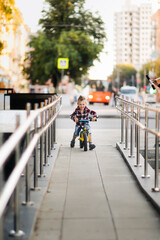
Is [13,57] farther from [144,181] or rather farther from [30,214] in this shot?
[30,214]

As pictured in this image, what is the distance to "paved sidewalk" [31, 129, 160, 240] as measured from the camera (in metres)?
4.64

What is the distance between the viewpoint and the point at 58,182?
23.5 ft

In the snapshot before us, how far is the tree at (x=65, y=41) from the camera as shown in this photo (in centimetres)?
4747

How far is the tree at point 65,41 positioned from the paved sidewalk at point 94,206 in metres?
39.1

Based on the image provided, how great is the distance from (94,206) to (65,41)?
4268cm

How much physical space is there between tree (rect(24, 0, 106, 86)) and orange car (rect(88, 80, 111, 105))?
86.6 inches

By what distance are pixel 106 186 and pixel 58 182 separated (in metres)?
0.74

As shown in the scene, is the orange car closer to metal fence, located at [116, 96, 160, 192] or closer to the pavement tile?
metal fence, located at [116, 96, 160, 192]

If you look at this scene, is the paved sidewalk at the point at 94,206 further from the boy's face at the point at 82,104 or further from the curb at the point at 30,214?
the boy's face at the point at 82,104

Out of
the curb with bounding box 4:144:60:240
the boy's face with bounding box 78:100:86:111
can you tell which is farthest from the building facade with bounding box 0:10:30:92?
the curb with bounding box 4:144:60:240

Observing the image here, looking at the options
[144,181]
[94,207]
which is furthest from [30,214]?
[144,181]

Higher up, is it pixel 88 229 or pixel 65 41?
pixel 65 41

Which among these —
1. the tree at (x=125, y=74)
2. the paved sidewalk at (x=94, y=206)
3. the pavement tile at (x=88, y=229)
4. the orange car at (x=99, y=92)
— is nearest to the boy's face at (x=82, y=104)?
the paved sidewalk at (x=94, y=206)

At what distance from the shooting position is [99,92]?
155 ft
